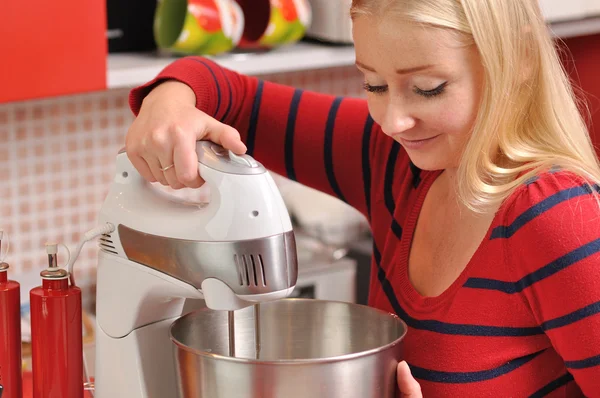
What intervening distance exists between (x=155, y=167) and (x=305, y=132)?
0.44 metres

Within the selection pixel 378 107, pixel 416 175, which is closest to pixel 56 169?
pixel 416 175

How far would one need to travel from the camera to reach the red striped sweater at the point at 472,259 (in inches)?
39.0

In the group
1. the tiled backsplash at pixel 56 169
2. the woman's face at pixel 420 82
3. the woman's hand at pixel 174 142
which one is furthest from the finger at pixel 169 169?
the tiled backsplash at pixel 56 169

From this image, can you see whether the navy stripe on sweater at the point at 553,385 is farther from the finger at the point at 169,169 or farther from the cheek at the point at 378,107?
the finger at the point at 169,169

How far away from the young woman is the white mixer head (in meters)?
0.04

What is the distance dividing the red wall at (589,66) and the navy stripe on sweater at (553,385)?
1355mm

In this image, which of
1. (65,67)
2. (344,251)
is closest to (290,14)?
(65,67)

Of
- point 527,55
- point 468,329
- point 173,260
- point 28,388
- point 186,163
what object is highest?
point 527,55

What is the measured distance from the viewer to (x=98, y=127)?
2027 millimetres

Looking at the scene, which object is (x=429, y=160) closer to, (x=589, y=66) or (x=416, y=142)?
(x=416, y=142)

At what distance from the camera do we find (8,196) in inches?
76.2

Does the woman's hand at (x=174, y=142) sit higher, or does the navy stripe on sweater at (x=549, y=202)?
the woman's hand at (x=174, y=142)

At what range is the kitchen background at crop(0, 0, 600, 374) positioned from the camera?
1.58 meters

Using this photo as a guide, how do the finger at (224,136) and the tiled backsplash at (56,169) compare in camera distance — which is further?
the tiled backsplash at (56,169)
